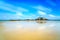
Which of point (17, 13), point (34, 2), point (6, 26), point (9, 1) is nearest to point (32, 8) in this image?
point (34, 2)

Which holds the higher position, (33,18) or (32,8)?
(32,8)

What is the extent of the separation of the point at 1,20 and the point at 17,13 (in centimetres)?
24

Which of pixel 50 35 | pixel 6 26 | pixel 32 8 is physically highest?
pixel 32 8

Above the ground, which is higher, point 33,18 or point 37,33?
point 33,18

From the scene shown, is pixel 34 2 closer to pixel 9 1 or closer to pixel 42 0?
pixel 42 0

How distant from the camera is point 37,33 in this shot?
1.26 meters

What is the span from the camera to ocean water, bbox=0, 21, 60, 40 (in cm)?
125

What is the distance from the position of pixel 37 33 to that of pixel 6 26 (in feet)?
1.46

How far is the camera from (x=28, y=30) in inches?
50.0

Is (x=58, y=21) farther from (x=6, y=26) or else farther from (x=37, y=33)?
(x=6, y=26)

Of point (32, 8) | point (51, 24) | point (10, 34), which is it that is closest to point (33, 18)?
point (32, 8)

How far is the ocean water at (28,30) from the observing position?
125 cm

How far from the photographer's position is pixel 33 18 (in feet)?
4.19

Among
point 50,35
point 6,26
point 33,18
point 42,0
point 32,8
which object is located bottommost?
point 50,35
